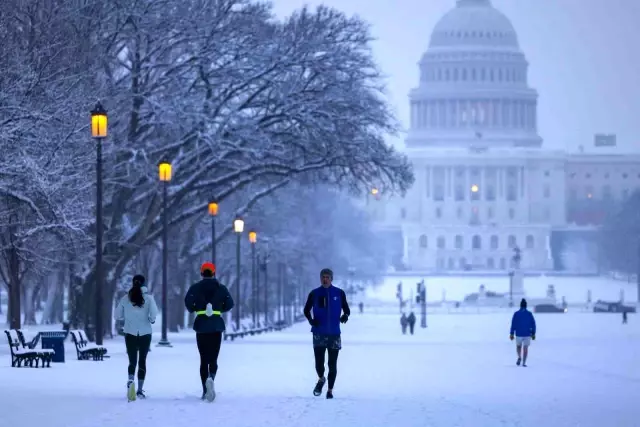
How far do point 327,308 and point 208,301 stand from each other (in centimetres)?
165

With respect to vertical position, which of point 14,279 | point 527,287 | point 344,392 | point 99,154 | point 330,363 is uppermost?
point 527,287

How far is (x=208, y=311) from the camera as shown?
2462 centimetres

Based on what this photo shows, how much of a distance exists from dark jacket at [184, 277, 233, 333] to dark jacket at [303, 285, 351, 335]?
4.10 feet

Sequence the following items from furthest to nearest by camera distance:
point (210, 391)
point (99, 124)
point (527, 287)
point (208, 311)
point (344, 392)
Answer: point (527, 287) → point (99, 124) → point (344, 392) → point (208, 311) → point (210, 391)

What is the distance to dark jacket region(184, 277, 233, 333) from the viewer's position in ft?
80.6

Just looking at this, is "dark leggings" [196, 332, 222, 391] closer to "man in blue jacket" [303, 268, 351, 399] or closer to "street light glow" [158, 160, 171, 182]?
"man in blue jacket" [303, 268, 351, 399]

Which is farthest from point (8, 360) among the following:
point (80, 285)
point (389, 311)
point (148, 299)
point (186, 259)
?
point (389, 311)

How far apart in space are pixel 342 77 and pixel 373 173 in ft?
8.75

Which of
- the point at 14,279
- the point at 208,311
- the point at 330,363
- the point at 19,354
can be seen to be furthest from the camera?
the point at 14,279

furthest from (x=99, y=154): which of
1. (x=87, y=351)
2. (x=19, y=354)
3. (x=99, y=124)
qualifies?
(x=19, y=354)

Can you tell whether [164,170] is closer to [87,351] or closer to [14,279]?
[14,279]

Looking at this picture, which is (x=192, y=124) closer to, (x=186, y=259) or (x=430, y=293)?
(x=186, y=259)

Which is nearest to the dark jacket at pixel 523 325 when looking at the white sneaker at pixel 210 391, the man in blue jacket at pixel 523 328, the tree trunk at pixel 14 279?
the man in blue jacket at pixel 523 328

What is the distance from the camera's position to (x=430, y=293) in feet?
542
